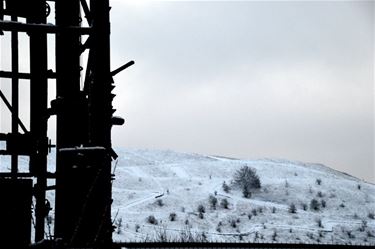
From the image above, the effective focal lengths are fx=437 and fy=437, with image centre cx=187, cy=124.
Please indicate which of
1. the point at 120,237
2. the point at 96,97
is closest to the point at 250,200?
the point at 120,237

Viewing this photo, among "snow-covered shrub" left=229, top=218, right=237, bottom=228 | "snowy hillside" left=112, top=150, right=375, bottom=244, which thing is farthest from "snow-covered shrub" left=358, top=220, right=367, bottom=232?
"snow-covered shrub" left=229, top=218, right=237, bottom=228

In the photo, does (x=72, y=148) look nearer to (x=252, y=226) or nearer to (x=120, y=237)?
(x=120, y=237)

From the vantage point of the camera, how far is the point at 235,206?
2150 cm

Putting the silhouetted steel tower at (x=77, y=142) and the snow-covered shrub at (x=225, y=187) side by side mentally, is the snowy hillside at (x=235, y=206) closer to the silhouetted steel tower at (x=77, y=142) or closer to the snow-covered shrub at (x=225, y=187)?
the snow-covered shrub at (x=225, y=187)

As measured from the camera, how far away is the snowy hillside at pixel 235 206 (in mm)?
16797

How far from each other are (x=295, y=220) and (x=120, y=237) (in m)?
8.11

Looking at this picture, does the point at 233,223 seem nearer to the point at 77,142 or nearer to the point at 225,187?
the point at 225,187

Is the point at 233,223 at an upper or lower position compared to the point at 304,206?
lower

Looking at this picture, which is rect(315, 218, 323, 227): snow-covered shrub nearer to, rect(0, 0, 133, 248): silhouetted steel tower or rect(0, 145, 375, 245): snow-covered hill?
rect(0, 145, 375, 245): snow-covered hill

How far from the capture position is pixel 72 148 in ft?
15.7

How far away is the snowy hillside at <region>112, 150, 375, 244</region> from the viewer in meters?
16.8

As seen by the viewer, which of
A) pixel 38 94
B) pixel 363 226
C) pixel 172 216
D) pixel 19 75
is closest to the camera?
pixel 38 94

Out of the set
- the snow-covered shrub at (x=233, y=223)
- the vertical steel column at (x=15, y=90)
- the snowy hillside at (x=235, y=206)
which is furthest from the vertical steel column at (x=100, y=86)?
the snow-covered shrub at (x=233, y=223)

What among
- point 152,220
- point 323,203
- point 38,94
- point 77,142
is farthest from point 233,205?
point 77,142
